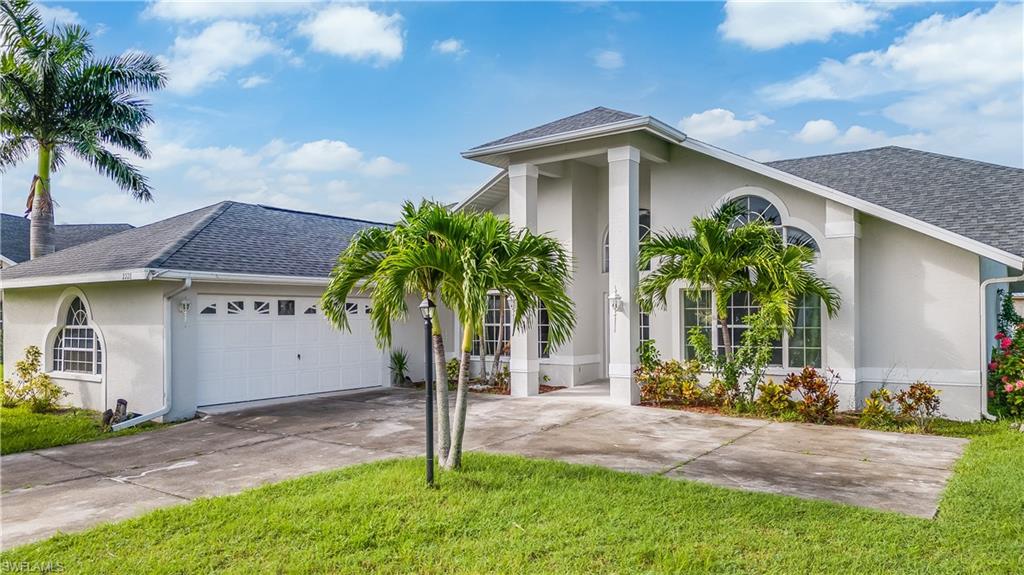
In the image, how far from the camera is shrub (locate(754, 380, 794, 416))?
10469 mm

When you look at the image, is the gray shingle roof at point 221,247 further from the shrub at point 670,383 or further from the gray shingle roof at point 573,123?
the shrub at point 670,383

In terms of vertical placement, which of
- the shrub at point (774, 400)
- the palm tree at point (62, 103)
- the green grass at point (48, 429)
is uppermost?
the palm tree at point (62, 103)

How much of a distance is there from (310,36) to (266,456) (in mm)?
9583

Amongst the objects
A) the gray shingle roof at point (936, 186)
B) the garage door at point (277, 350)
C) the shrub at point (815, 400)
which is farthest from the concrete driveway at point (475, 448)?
the gray shingle roof at point (936, 186)

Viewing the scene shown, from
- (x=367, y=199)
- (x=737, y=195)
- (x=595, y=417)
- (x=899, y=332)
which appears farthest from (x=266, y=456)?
(x=367, y=199)

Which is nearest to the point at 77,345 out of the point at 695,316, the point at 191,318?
the point at 191,318

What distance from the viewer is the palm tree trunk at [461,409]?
6261 mm

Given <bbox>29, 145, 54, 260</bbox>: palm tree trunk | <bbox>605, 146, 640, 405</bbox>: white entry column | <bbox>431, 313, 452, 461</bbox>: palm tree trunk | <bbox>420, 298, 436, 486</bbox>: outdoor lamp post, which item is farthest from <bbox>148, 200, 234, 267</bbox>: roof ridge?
<bbox>605, 146, 640, 405</bbox>: white entry column

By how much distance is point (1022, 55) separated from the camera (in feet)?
34.0

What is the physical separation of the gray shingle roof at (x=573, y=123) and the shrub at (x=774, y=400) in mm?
5437

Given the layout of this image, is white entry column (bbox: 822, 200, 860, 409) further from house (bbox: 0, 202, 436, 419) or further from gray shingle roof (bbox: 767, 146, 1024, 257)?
house (bbox: 0, 202, 436, 419)

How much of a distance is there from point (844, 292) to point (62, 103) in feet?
68.2

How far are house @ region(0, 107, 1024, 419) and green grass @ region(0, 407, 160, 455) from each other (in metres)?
0.65

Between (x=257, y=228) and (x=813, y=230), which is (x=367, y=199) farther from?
(x=813, y=230)
